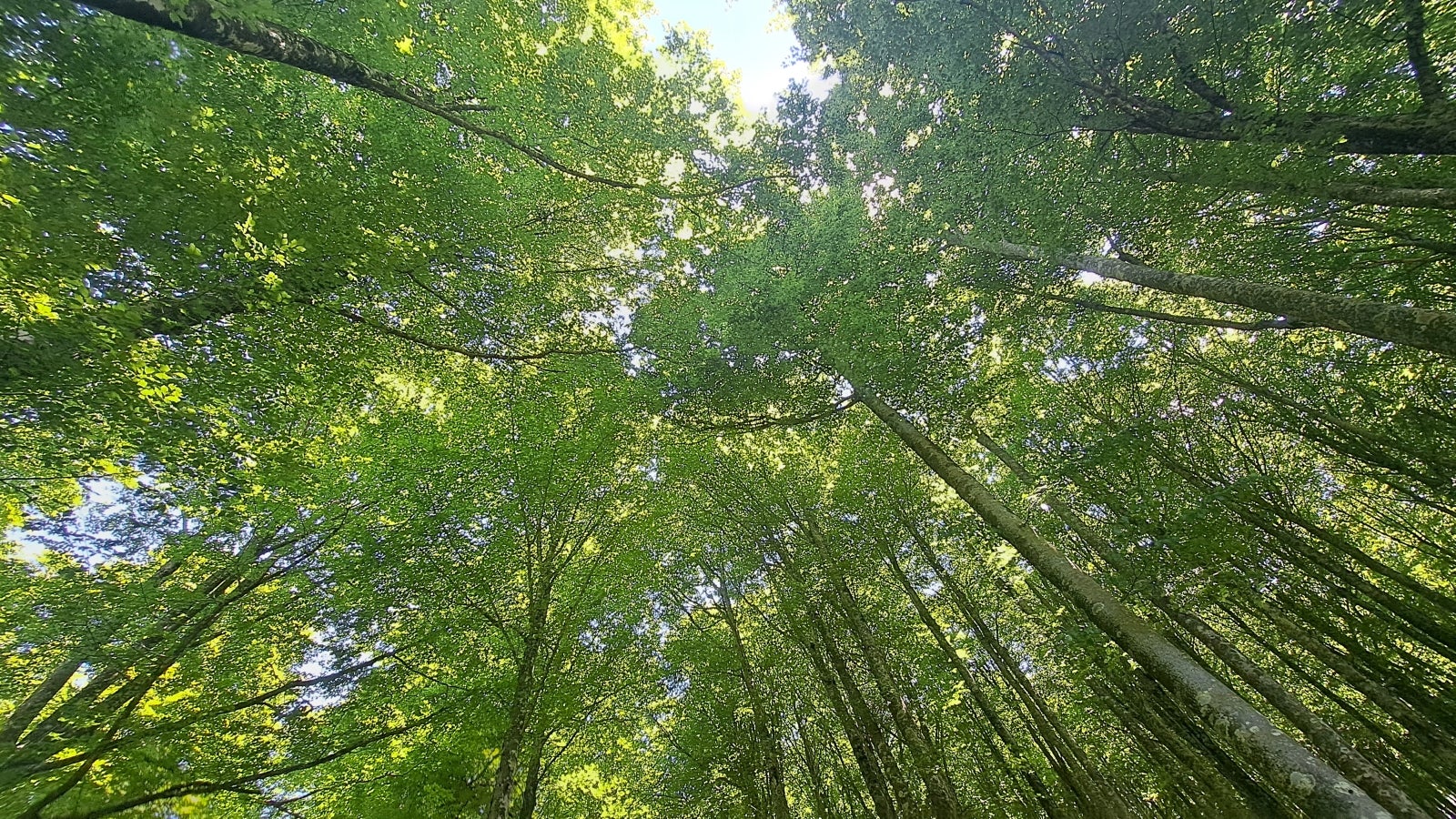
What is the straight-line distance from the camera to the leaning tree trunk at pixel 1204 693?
276 centimetres

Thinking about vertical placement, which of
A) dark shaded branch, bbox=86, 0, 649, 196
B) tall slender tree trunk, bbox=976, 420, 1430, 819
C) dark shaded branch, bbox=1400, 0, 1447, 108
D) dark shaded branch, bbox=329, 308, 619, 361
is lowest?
tall slender tree trunk, bbox=976, 420, 1430, 819

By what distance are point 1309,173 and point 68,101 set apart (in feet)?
36.8

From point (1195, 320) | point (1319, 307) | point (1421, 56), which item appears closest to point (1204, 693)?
point (1319, 307)

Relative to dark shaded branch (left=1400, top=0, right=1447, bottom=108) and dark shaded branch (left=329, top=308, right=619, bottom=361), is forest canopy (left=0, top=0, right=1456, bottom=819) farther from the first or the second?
dark shaded branch (left=329, top=308, right=619, bottom=361)

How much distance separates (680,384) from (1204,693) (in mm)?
7580

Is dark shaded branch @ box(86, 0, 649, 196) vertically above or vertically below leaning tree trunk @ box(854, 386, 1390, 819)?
above

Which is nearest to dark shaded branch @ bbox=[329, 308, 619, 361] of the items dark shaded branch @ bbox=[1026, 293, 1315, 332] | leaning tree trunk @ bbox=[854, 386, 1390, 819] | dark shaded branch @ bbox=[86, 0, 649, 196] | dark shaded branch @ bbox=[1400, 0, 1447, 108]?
dark shaded branch @ bbox=[86, 0, 649, 196]

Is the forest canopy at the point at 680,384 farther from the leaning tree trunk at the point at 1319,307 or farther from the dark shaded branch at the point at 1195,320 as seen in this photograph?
the dark shaded branch at the point at 1195,320

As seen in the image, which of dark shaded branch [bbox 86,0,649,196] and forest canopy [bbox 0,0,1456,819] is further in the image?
forest canopy [bbox 0,0,1456,819]

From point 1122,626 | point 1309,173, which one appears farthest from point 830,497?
point 1309,173

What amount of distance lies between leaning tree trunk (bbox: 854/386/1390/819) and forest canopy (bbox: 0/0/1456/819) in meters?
0.04

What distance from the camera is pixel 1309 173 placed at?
487cm

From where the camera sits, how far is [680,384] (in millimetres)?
9180

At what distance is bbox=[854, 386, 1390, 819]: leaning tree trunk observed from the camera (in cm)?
276
